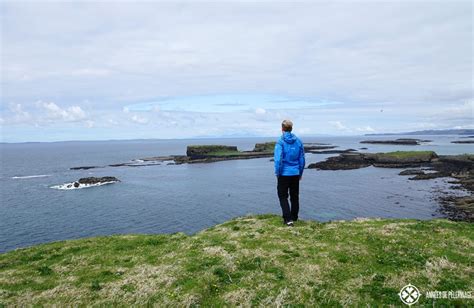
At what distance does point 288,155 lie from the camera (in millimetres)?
15422

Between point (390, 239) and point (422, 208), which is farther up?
point (390, 239)

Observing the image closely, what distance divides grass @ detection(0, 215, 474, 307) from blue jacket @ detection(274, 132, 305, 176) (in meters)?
2.85

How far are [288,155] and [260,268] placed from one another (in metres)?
5.70

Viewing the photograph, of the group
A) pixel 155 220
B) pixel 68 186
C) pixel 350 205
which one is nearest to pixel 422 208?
pixel 350 205

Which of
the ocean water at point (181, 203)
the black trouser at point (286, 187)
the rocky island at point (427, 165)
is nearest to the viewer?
the black trouser at point (286, 187)

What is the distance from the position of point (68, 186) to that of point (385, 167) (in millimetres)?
96009

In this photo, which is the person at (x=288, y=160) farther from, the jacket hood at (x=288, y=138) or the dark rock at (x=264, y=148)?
the dark rock at (x=264, y=148)

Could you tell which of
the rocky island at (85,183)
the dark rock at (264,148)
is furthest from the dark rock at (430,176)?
the dark rock at (264,148)

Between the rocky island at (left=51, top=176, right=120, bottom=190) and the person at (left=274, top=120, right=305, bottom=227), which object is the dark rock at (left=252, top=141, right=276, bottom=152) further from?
the person at (left=274, top=120, right=305, bottom=227)

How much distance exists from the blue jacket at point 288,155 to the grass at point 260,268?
2.85 metres

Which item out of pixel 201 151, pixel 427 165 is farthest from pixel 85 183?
pixel 427 165

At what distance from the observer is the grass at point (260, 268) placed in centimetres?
975

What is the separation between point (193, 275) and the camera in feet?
36.9

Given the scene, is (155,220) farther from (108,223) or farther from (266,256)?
(266,256)
